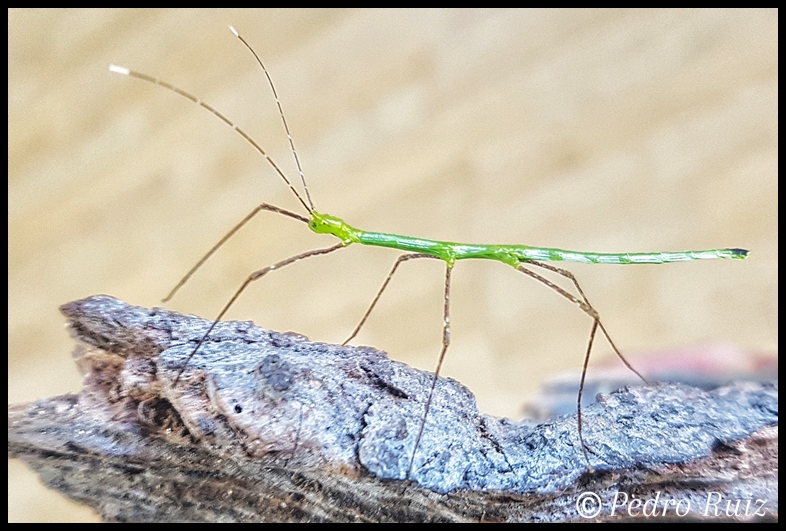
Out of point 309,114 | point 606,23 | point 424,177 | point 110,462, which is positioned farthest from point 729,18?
point 110,462

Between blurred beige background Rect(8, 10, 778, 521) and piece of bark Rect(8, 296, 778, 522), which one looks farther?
blurred beige background Rect(8, 10, 778, 521)

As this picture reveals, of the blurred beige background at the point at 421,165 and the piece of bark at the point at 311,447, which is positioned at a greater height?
the blurred beige background at the point at 421,165

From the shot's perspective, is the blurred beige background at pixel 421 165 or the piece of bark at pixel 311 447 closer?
the piece of bark at pixel 311 447

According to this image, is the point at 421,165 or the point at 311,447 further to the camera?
the point at 421,165

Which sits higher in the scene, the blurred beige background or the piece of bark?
the blurred beige background
